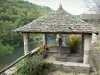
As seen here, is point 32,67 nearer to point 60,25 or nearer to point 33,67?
point 33,67

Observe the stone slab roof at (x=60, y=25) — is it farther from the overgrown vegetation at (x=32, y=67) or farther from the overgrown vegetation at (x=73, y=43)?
the overgrown vegetation at (x=73, y=43)

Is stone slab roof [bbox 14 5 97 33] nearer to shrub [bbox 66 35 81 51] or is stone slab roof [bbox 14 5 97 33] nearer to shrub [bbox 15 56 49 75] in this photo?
shrub [bbox 15 56 49 75]

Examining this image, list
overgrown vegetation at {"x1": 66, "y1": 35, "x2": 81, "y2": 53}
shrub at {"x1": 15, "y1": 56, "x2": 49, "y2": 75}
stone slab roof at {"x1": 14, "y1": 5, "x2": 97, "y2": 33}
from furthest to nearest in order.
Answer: overgrown vegetation at {"x1": 66, "y1": 35, "x2": 81, "y2": 53}, stone slab roof at {"x1": 14, "y1": 5, "x2": 97, "y2": 33}, shrub at {"x1": 15, "y1": 56, "x2": 49, "y2": 75}

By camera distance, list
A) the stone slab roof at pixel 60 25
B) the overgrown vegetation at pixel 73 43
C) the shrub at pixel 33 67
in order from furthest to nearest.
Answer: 1. the overgrown vegetation at pixel 73 43
2. the stone slab roof at pixel 60 25
3. the shrub at pixel 33 67

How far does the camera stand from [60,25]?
8.57 m

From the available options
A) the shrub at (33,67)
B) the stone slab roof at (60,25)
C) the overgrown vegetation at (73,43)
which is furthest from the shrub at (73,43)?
the shrub at (33,67)

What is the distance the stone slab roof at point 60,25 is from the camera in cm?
818

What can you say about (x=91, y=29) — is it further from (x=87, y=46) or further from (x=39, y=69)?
(x=39, y=69)

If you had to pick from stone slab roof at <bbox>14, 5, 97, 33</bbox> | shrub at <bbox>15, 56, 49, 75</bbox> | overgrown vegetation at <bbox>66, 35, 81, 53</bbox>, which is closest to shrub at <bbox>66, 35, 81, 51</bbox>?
overgrown vegetation at <bbox>66, 35, 81, 53</bbox>

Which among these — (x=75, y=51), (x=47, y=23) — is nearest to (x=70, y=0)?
(x=75, y=51)

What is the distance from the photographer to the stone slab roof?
8183 millimetres

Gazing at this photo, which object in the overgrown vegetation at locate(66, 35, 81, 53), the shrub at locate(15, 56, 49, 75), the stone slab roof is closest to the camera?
the shrub at locate(15, 56, 49, 75)

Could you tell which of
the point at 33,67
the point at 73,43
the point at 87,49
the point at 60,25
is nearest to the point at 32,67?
the point at 33,67

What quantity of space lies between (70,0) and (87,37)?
12617 millimetres
